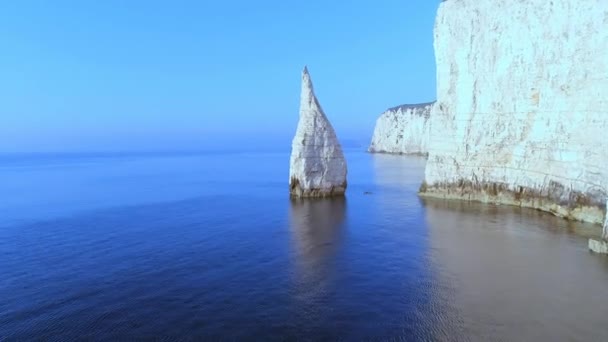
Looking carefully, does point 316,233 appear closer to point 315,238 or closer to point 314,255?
point 315,238

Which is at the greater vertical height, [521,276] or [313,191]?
[313,191]

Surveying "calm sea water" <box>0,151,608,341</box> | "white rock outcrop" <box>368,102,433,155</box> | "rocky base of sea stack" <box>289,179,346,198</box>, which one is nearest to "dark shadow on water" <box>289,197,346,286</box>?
"calm sea water" <box>0,151,608,341</box>

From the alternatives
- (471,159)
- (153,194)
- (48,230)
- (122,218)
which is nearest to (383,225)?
(471,159)

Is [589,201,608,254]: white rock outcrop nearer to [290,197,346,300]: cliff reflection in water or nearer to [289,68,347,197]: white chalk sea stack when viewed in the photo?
[290,197,346,300]: cliff reflection in water

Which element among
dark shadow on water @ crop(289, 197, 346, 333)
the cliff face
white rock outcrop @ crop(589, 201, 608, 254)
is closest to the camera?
dark shadow on water @ crop(289, 197, 346, 333)

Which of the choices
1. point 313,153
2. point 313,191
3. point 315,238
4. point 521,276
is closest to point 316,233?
point 315,238

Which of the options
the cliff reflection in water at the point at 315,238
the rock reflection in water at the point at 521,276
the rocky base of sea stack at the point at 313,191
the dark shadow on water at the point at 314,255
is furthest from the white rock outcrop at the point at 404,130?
the rock reflection in water at the point at 521,276
